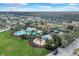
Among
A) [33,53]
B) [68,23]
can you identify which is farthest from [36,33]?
[68,23]

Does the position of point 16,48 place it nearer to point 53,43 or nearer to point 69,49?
point 53,43

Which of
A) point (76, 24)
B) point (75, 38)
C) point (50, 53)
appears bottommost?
point (50, 53)

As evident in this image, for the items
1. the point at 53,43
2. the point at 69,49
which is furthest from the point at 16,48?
the point at 69,49

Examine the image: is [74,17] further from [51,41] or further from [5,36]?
[5,36]

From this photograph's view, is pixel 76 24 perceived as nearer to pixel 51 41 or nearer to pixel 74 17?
pixel 74 17

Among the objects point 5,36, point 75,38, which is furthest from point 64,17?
point 5,36

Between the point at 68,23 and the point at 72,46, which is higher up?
Answer: the point at 68,23
